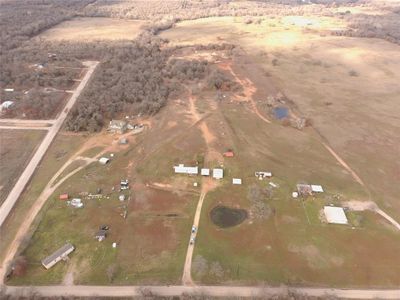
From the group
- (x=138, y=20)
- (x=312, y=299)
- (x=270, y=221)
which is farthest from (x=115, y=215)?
(x=138, y=20)

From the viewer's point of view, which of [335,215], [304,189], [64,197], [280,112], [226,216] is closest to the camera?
[335,215]

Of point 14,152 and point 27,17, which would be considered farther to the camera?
point 27,17

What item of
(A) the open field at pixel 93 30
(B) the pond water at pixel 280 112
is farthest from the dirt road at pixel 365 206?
(A) the open field at pixel 93 30

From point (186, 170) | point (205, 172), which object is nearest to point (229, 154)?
point (205, 172)

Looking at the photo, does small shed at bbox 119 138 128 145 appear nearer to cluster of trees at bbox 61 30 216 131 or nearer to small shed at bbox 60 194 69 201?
cluster of trees at bbox 61 30 216 131

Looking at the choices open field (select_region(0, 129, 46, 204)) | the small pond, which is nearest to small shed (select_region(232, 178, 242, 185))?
the small pond

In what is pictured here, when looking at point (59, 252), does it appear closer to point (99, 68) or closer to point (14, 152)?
point (14, 152)
